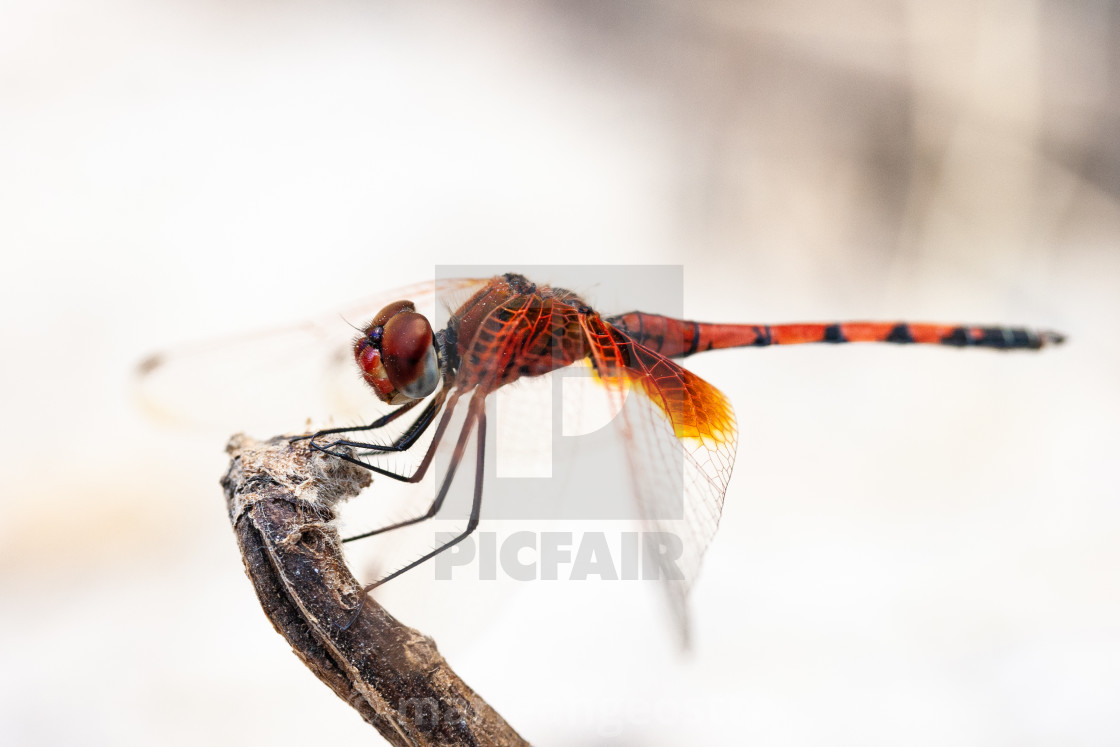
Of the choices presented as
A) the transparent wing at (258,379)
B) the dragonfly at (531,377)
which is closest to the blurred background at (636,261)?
the transparent wing at (258,379)

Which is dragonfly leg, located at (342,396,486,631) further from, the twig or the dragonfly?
the twig

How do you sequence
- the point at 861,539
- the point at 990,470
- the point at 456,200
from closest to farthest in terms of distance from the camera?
the point at 861,539
the point at 990,470
the point at 456,200

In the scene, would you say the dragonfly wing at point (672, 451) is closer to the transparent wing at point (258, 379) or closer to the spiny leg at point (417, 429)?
the spiny leg at point (417, 429)

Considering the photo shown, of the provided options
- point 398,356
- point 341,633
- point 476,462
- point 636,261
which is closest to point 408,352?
Answer: point 398,356

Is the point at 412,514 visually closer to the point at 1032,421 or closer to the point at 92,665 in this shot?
the point at 92,665

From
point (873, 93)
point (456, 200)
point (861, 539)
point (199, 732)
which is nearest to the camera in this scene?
point (199, 732)

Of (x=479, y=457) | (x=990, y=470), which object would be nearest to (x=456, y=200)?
(x=479, y=457)

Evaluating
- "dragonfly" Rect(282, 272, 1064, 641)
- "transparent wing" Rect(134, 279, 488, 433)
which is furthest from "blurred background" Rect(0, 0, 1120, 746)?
"dragonfly" Rect(282, 272, 1064, 641)
